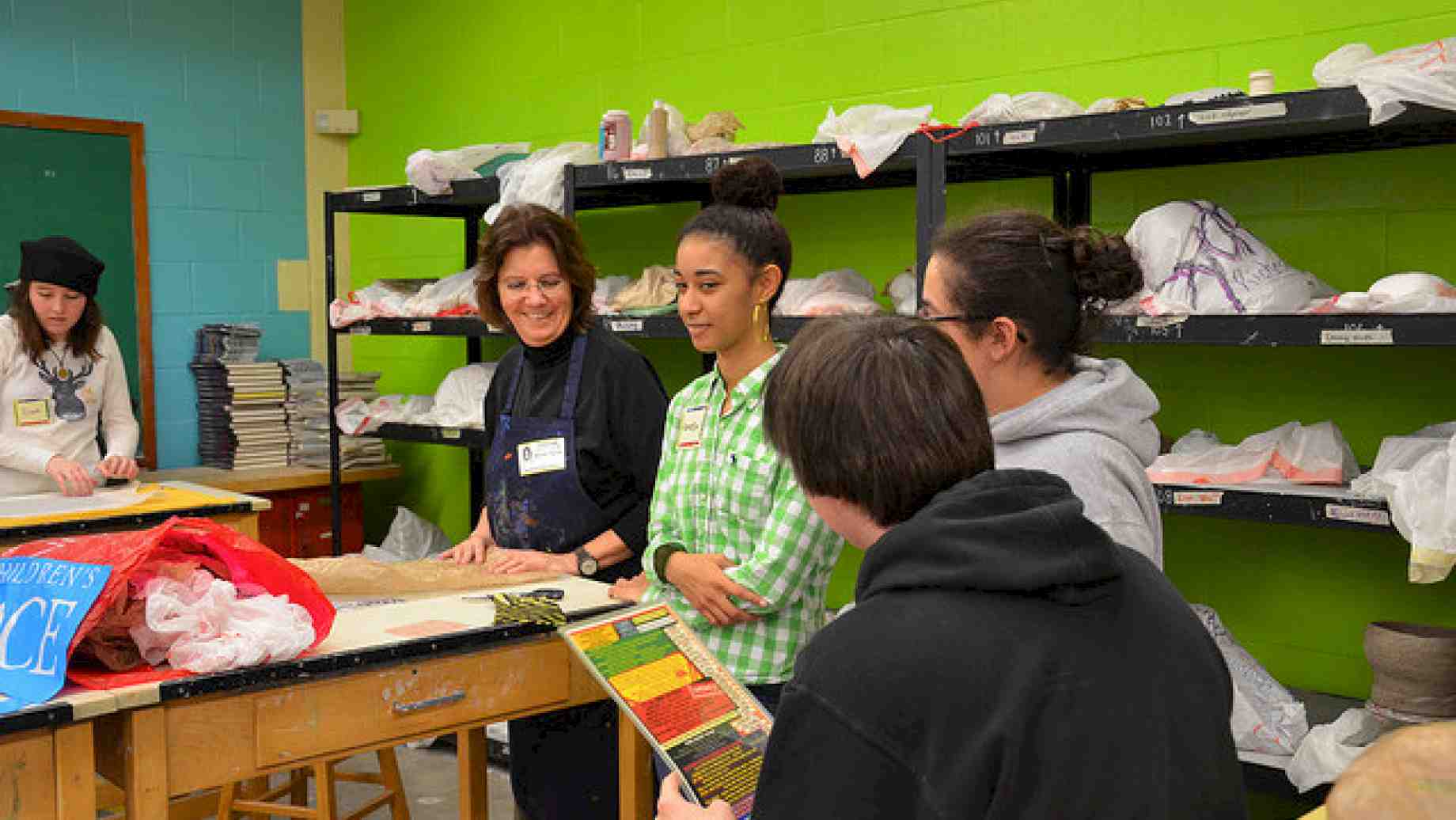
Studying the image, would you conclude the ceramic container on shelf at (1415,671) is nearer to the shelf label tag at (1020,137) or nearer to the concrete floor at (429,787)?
the shelf label tag at (1020,137)

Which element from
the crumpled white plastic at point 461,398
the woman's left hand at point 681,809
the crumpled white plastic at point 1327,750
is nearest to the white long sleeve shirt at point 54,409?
the crumpled white plastic at point 461,398

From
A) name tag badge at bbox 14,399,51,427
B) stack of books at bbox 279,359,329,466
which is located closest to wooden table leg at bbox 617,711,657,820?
name tag badge at bbox 14,399,51,427

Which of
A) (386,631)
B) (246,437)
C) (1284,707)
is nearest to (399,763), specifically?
(246,437)

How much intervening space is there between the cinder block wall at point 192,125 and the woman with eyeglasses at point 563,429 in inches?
142

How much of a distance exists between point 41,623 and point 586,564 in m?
1.13

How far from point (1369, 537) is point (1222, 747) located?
2.54 metres

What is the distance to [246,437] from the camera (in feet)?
19.5

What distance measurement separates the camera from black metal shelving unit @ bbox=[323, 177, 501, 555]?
5004 mm

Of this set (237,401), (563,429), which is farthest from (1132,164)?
(237,401)

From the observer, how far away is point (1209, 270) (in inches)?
126

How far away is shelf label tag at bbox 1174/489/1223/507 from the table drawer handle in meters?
1.78

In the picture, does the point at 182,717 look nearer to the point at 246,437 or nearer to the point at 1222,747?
the point at 1222,747

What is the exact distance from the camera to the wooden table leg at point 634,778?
2.48 metres

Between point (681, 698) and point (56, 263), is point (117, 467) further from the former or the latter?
point (681, 698)
